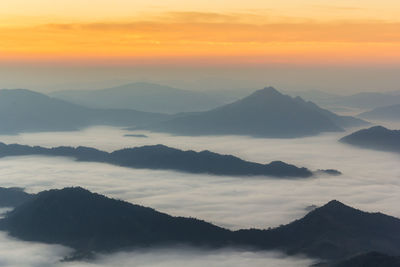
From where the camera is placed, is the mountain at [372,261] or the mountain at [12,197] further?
the mountain at [12,197]

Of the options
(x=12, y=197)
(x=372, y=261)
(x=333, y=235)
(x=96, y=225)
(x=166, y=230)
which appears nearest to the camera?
(x=372, y=261)

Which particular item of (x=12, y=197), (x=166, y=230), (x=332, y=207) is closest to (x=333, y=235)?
(x=332, y=207)

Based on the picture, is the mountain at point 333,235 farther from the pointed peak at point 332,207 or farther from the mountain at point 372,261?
the mountain at point 372,261

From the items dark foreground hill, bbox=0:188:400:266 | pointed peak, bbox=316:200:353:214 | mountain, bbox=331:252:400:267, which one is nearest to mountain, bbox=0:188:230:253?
dark foreground hill, bbox=0:188:400:266

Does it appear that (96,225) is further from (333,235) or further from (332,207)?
(332,207)

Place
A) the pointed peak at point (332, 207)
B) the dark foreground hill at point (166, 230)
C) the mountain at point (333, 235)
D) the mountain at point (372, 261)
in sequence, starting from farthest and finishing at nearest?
the pointed peak at point (332, 207) → the dark foreground hill at point (166, 230) → the mountain at point (333, 235) → the mountain at point (372, 261)

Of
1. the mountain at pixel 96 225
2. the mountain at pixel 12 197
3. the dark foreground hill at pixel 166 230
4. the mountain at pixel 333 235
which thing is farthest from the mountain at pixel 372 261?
the mountain at pixel 12 197

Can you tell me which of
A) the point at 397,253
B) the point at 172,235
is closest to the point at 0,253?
the point at 172,235
